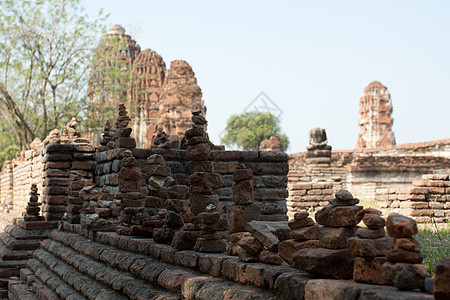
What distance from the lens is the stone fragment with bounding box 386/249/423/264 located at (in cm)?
216

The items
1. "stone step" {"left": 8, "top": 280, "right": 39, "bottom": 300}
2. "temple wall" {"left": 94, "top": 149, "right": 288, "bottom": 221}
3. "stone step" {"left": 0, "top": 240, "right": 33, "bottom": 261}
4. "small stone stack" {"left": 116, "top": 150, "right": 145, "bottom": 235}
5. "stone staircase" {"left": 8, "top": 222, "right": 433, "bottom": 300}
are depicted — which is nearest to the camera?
"stone staircase" {"left": 8, "top": 222, "right": 433, "bottom": 300}

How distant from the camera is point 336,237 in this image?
2633 mm

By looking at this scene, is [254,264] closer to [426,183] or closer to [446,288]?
[446,288]

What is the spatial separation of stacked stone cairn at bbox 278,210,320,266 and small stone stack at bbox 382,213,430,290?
78 centimetres

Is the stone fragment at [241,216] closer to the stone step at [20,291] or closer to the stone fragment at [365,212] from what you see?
the stone fragment at [365,212]

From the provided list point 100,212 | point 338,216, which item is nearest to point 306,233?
point 338,216

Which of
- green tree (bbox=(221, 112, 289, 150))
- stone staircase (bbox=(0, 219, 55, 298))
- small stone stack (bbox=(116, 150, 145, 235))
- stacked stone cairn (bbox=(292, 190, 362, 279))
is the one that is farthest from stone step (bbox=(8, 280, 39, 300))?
green tree (bbox=(221, 112, 289, 150))

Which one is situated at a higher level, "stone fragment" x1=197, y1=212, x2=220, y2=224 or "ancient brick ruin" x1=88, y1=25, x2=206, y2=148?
"ancient brick ruin" x1=88, y1=25, x2=206, y2=148

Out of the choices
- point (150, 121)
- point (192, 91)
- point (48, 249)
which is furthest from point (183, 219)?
point (150, 121)

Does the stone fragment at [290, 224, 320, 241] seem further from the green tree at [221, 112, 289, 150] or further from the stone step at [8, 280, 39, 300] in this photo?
the green tree at [221, 112, 289, 150]

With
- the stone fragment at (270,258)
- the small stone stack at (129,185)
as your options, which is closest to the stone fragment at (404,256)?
the stone fragment at (270,258)

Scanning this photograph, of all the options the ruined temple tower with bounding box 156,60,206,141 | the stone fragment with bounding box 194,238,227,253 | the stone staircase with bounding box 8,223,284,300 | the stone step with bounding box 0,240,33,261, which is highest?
the ruined temple tower with bounding box 156,60,206,141

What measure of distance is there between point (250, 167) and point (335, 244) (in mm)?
5325

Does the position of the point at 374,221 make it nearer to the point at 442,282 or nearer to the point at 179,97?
the point at 442,282
